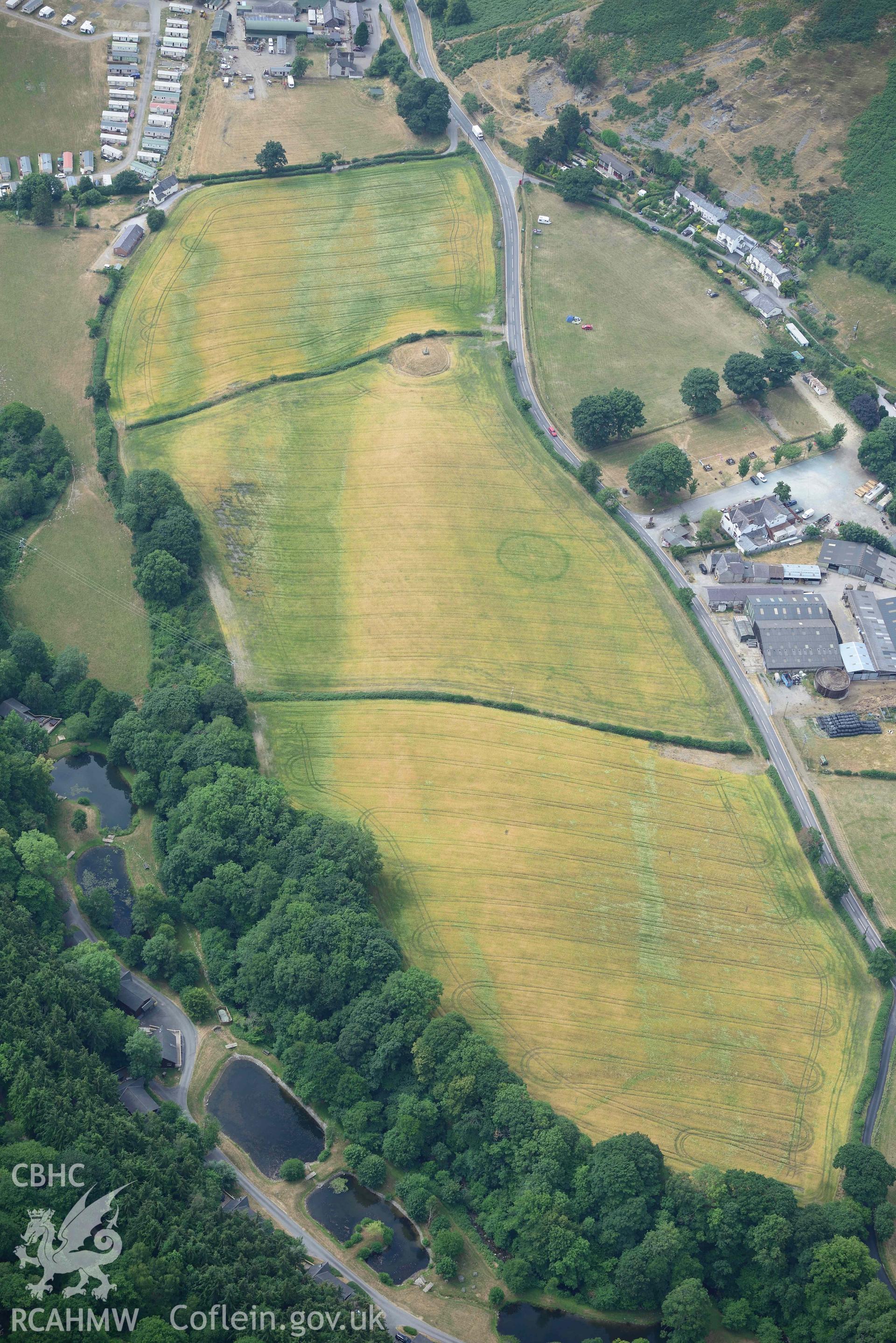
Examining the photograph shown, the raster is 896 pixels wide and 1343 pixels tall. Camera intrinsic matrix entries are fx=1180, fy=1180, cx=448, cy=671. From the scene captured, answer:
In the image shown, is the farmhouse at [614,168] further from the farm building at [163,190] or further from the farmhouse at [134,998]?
the farmhouse at [134,998]

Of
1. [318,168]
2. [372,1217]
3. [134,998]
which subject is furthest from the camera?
[318,168]

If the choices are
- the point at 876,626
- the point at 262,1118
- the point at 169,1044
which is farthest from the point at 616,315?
the point at 262,1118

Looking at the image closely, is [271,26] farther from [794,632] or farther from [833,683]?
[833,683]

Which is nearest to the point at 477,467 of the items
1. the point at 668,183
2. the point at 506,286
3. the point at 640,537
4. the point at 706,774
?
the point at 640,537

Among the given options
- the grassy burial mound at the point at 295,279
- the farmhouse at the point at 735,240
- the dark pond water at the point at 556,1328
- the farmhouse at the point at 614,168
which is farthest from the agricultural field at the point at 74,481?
the farmhouse at the point at 735,240

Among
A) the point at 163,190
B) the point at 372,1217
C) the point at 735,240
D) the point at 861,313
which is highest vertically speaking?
the point at 735,240
